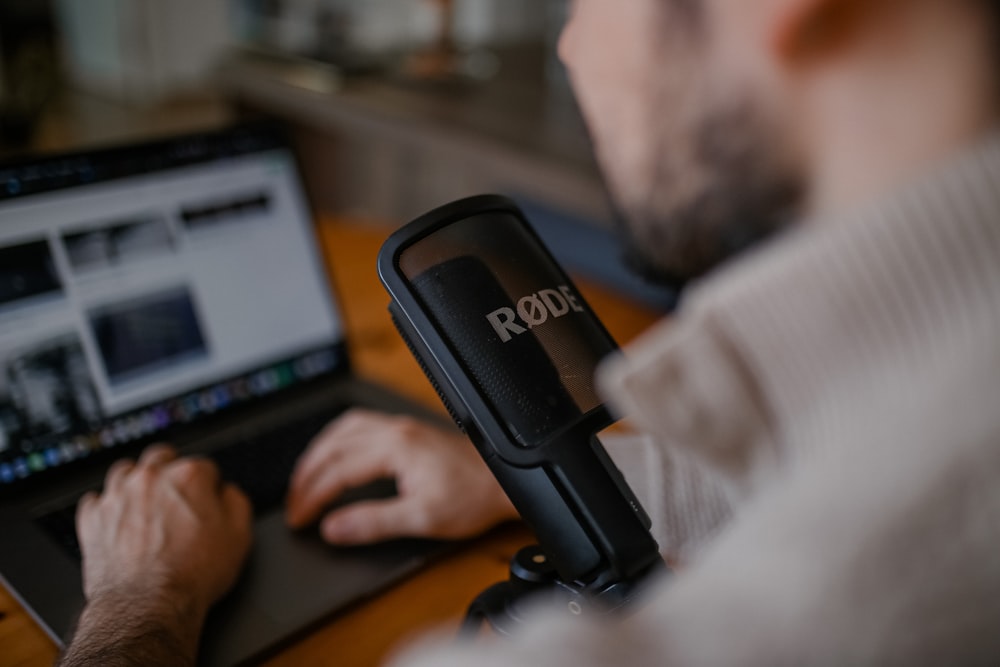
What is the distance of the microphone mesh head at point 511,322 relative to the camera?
560 millimetres

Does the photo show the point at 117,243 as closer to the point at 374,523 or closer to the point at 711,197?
the point at 374,523

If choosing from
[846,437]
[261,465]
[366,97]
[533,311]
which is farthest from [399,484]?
[366,97]

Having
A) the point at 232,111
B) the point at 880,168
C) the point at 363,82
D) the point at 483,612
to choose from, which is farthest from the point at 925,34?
the point at 232,111

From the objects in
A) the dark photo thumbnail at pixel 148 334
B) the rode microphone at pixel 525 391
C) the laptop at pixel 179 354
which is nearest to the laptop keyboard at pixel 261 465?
the laptop at pixel 179 354

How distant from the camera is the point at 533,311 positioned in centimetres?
60

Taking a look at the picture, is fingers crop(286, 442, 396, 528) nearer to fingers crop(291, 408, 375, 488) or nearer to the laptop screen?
fingers crop(291, 408, 375, 488)

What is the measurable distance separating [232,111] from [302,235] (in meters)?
1.59

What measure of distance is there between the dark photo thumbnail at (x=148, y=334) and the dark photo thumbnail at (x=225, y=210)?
0.26 feet

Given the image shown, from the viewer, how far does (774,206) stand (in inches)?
17.9

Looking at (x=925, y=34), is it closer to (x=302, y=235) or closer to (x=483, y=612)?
(x=483, y=612)

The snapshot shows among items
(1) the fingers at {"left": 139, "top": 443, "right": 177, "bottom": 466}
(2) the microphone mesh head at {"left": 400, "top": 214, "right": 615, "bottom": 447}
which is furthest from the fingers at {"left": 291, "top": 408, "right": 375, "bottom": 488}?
(2) the microphone mesh head at {"left": 400, "top": 214, "right": 615, "bottom": 447}

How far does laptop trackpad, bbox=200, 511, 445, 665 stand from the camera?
2.24ft

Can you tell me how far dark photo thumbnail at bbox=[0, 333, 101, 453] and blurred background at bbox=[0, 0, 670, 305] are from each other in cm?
36

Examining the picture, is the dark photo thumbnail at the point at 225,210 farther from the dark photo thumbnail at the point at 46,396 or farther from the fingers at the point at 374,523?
the fingers at the point at 374,523
